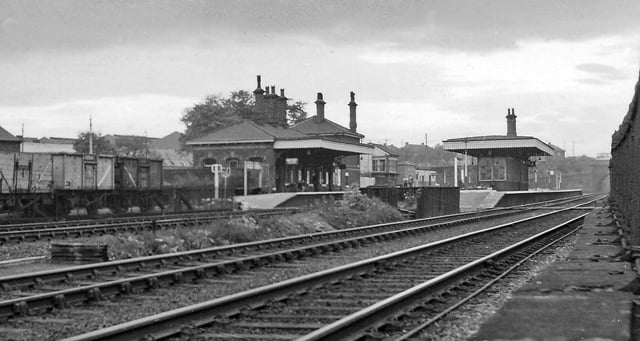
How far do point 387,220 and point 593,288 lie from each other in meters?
22.0

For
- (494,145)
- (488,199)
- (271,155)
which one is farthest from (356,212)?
(494,145)

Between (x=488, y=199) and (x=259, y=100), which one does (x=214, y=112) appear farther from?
(x=488, y=199)

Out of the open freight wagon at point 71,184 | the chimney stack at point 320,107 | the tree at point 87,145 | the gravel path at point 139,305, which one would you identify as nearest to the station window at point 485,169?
the chimney stack at point 320,107

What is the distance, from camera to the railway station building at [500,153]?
210ft

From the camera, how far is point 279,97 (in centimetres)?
7512

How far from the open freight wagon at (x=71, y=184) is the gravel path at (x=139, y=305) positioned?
19.7 meters

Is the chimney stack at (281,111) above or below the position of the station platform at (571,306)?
above

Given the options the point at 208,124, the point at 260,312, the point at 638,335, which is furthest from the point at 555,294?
the point at 208,124

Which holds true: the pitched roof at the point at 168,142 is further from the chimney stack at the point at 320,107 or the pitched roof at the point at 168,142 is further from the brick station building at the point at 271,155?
the brick station building at the point at 271,155

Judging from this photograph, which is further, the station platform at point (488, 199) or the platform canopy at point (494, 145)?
the platform canopy at point (494, 145)

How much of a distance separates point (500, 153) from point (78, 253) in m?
57.0

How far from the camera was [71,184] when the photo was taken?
34.2 meters

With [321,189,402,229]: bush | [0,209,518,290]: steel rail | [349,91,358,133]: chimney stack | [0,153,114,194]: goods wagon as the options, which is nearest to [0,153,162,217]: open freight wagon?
[0,153,114,194]: goods wagon

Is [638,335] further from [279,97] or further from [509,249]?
[279,97]
